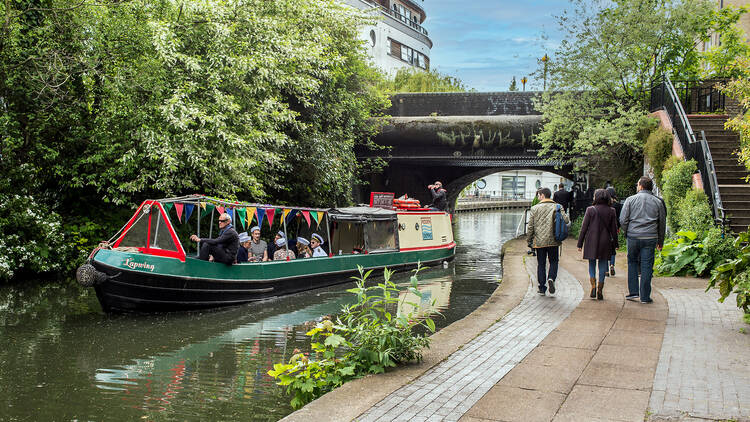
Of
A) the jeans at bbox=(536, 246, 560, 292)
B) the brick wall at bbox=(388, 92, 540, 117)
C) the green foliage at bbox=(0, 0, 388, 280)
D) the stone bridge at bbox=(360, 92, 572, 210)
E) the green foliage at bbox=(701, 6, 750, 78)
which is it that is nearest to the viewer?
the jeans at bbox=(536, 246, 560, 292)

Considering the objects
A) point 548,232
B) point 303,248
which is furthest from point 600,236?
point 303,248

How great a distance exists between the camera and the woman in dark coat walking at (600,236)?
9.21m

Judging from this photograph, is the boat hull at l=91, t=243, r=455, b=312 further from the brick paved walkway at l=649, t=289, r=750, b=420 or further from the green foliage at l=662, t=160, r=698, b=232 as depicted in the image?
the green foliage at l=662, t=160, r=698, b=232

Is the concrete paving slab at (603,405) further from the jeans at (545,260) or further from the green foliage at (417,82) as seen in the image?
the green foliage at (417,82)

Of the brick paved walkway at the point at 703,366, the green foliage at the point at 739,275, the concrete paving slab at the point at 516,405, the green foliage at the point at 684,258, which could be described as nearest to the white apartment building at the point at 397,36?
the green foliage at the point at 684,258

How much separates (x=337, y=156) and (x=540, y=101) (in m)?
7.83

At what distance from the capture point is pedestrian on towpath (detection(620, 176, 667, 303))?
28.3ft

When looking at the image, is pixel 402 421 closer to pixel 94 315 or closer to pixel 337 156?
pixel 94 315

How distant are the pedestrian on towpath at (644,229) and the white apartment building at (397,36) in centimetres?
3516

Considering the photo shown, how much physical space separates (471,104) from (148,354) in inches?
755

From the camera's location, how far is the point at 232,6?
51.8ft

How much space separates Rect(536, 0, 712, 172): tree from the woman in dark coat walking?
35.3 ft

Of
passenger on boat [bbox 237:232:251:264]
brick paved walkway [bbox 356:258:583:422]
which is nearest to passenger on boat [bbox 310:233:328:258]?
passenger on boat [bbox 237:232:251:264]

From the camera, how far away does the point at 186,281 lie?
1116 cm
